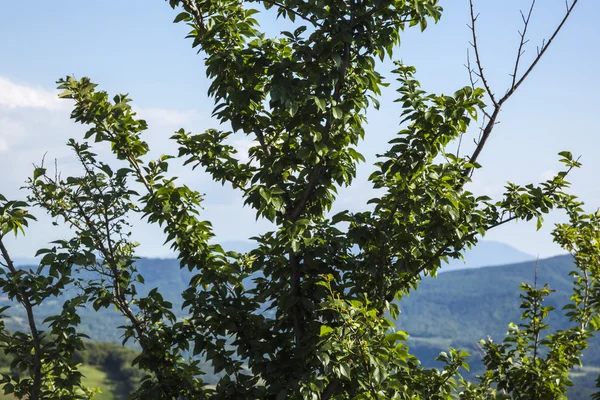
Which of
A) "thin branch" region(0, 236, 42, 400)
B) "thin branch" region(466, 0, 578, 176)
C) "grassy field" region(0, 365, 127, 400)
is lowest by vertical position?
"grassy field" region(0, 365, 127, 400)

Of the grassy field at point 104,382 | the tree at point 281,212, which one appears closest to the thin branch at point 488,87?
the tree at point 281,212

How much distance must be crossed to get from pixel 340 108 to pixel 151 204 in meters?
2.16

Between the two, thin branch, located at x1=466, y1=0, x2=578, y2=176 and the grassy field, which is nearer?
thin branch, located at x1=466, y1=0, x2=578, y2=176

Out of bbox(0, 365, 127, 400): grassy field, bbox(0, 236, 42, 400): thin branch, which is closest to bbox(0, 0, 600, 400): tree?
bbox(0, 236, 42, 400): thin branch

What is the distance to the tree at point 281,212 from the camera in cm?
617

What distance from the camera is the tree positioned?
617cm

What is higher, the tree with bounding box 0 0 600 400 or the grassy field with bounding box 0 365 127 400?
the tree with bounding box 0 0 600 400

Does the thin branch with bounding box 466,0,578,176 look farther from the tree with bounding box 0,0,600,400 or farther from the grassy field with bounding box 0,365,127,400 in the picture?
the grassy field with bounding box 0,365,127,400

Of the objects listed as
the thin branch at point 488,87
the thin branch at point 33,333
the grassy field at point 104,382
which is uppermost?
the thin branch at point 488,87

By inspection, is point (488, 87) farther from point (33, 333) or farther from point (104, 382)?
point (104, 382)

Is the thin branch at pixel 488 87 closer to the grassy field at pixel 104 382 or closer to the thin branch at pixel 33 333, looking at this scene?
the thin branch at pixel 33 333

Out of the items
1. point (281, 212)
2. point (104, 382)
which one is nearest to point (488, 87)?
point (281, 212)

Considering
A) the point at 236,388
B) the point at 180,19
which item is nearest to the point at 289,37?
the point at 180,19

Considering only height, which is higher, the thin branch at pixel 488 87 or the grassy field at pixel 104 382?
the thin branch at pixel 488 87
